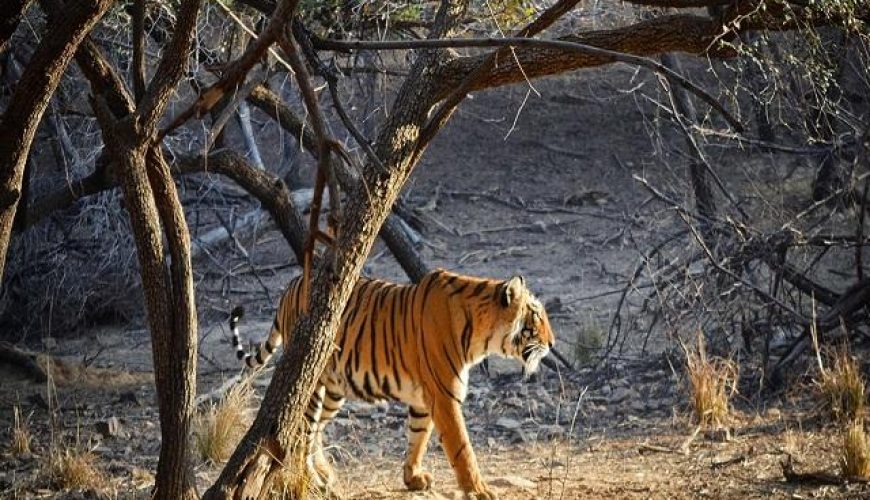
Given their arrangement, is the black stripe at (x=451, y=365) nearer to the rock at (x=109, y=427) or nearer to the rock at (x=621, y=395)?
the rock at (x=621, y=395)

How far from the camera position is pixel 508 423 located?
865 cm

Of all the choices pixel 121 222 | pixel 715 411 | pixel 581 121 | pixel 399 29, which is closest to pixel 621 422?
pixel 715 411

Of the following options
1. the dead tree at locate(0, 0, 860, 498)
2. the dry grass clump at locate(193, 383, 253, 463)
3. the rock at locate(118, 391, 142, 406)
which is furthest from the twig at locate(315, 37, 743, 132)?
the rock at locate(118, 391, 142, 406)

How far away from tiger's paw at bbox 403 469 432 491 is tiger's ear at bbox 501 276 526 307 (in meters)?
0.99

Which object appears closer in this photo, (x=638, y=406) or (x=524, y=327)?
(x=524, y=327)

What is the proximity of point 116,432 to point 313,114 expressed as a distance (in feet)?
16.9

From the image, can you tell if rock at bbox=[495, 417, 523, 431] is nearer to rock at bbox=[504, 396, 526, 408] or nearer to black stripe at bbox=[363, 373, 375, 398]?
rock at bbox=[504, 396, 526, 408]

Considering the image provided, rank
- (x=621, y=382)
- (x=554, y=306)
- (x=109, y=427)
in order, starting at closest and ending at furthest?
(x=109, y=427) → (x=621, y=382) → (x=554, y=306)

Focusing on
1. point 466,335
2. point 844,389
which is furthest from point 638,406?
point 466,335

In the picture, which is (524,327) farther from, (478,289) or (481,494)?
(481,494)

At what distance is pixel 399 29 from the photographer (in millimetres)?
9031

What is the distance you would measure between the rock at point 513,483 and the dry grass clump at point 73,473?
2.06 meters

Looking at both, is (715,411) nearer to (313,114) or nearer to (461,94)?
(461,94)

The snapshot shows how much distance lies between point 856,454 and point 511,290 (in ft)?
6.33
